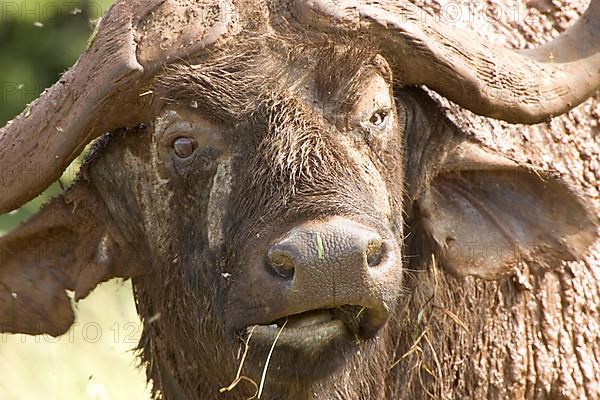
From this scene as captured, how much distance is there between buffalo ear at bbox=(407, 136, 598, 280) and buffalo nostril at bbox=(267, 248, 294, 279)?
1.16m

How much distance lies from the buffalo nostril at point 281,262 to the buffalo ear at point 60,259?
125cm

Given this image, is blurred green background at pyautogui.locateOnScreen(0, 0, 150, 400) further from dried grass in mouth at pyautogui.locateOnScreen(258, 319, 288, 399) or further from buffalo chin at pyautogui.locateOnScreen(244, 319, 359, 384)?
buffalo chin at pyautogui.locateOnScreen(244, 319, 359, 384)

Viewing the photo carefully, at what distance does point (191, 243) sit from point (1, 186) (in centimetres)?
78

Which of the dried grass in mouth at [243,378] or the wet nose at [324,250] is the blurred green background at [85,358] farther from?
the wet nose at [324,250]

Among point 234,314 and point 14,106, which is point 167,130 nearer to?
point 234,314

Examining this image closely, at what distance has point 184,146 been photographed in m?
5.60

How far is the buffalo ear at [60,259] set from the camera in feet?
19.9

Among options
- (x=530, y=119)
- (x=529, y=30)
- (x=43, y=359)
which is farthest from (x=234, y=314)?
(x=43, y=359)

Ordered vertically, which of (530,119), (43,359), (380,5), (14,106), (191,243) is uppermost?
(380,5)

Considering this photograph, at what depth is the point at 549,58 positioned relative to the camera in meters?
6.05

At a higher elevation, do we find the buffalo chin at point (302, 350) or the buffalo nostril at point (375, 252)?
the buffalo nostril at point (375, 252)

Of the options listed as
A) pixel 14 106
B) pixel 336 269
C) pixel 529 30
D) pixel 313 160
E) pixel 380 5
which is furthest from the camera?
pixel 14 106

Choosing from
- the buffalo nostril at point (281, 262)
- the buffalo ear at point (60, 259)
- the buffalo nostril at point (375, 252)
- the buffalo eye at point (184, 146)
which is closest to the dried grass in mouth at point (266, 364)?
the buffalo nostril at point (281, 262)

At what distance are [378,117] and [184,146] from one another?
0.76 meters
